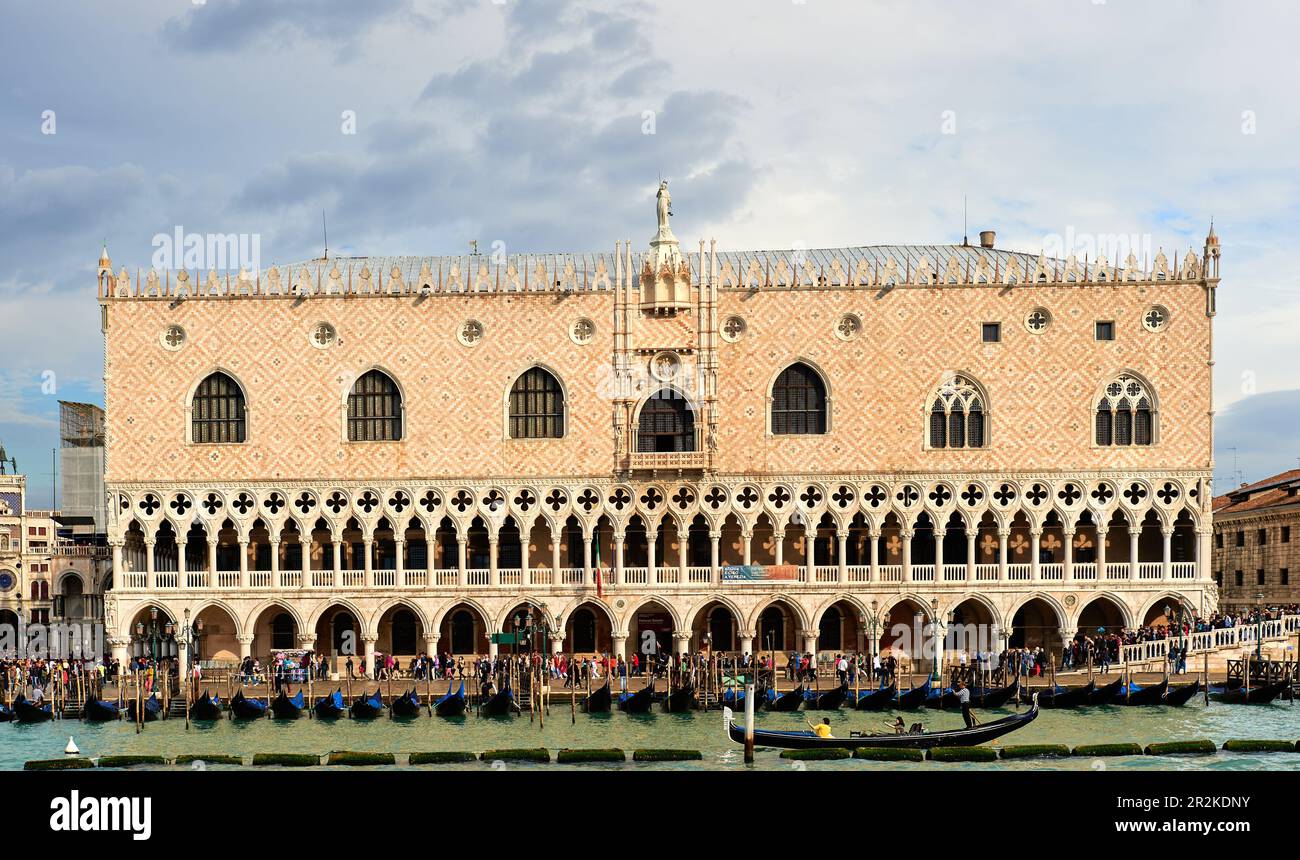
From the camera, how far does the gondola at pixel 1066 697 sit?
116ft

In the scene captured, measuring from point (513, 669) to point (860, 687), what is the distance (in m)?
7.85

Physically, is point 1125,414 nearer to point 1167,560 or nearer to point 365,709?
point 1167,560

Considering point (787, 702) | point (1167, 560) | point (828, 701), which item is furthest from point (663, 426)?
point (1167, 560)

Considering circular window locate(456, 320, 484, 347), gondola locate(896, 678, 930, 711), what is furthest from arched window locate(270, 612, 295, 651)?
gondola locate(896, 678, 930, 711)

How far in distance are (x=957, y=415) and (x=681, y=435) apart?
688cm

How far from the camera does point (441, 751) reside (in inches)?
1147

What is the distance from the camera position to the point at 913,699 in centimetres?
3541

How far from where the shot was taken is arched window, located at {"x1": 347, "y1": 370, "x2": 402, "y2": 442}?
137 ft

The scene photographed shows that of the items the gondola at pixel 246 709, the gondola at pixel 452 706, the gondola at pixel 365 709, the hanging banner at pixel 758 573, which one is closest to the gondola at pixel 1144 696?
the hanging banner at pixel 758 573

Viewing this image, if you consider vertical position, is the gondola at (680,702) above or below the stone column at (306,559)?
below

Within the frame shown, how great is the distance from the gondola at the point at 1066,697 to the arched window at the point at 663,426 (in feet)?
35.9

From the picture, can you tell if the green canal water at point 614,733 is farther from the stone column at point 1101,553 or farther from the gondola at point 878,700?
the stone column at point 1101,553
